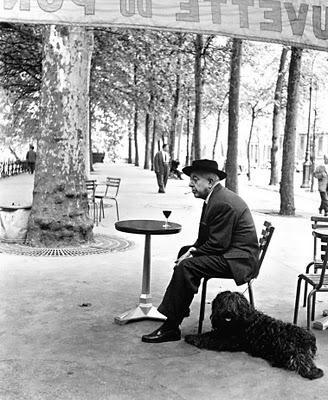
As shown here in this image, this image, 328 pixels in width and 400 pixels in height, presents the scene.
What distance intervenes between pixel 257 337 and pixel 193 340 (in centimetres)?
60

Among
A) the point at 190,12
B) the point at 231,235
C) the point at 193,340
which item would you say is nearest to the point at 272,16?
the point at 190,12

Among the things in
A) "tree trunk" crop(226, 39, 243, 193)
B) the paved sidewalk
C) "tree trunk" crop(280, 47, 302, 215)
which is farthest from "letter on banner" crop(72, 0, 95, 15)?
"tree trunk" crop(226, 39, 243, 193)

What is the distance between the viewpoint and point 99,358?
4.98 metres

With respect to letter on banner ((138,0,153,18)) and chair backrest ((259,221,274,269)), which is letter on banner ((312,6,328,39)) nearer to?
letter on banner ((138,0,153,18))

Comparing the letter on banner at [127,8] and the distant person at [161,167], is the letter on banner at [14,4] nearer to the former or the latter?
the letter on banner at [127,8]

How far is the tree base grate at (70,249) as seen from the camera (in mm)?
9602

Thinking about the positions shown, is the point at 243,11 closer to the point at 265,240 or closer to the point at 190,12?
the point at 190,12

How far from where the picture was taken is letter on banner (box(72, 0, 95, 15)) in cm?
399

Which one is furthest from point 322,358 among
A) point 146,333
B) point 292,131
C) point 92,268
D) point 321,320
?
point 292,131

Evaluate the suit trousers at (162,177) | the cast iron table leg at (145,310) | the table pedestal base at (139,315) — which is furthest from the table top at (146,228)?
the suit trousers at (162,177)

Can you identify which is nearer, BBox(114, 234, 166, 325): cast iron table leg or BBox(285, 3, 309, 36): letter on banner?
BBox(285, 3, 309, 36): letter on banner

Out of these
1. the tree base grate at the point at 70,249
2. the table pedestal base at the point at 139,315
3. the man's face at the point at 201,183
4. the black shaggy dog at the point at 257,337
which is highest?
the man's face at the point at 201,183

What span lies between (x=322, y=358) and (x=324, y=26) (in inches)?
107

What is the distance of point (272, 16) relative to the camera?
415 cm
